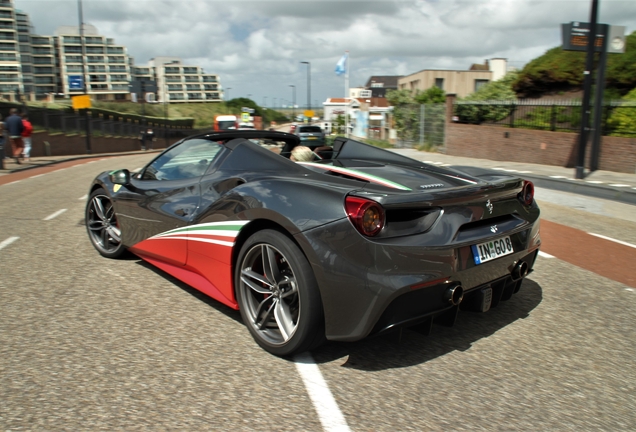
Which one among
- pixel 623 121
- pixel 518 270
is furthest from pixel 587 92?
pixel 518 270

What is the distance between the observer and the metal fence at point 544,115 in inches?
629

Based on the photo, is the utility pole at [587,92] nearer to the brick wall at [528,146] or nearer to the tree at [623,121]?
the brick wall at [528,146]

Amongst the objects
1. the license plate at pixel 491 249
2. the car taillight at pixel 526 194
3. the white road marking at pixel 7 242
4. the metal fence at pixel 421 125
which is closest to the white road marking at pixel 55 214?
the white road marking at pixel 7 242

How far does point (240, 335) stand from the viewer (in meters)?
3.58

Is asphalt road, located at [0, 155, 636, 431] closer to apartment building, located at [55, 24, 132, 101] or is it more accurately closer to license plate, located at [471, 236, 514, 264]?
license plate, located at [471, 236, 514, 264]

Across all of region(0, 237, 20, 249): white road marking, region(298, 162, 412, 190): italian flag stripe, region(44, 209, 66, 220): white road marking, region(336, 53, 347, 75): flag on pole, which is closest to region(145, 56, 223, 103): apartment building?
region(336, 53, 347, 75): flag on pole

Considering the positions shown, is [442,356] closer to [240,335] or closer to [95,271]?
[240,335]

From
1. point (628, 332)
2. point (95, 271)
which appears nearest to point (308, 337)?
point (628, 332)

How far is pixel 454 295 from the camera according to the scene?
2955 millimetres

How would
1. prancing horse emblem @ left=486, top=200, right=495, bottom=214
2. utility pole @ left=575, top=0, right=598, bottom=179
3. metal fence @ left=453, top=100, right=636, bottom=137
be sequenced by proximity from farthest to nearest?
metal fence @ left=453, top=100, right=636, bottom=137, utility pole @ left=575, top=0, right=598, bottom=179, prancing horse emblem @ left=486, top=200, right=495, bottom=214

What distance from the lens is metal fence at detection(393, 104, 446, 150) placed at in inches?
1017

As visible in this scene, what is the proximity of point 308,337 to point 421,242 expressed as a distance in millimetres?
798

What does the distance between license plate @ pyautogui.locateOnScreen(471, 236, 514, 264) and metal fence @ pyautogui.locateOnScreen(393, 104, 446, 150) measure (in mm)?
22854

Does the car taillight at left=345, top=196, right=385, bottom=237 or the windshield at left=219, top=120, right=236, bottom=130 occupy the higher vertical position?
the car taillight at left=345, top=196, right=385, bottom=237
